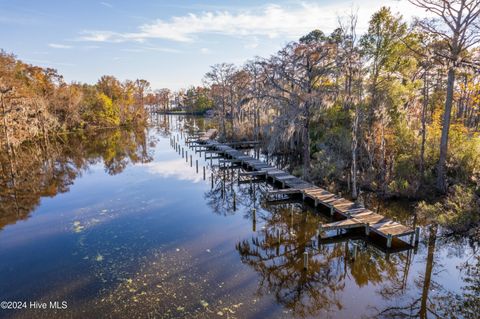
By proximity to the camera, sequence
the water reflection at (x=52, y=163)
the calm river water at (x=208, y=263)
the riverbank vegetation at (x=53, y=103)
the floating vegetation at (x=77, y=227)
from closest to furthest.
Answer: the calm river water at (x=208, y=263) → the floating vegetation at (x=77, y=227) → the water reflection at (x=52, y=163) → the riverbank vegetation at (x=53, y=103)

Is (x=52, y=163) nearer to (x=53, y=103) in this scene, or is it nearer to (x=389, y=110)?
(x=53, y=103)

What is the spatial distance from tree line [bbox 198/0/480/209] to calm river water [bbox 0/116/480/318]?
3629 millimetres

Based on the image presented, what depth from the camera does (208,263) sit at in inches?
446

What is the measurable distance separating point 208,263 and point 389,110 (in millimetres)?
16687

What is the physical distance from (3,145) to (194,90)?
235ft

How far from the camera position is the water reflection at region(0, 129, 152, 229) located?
1919cm

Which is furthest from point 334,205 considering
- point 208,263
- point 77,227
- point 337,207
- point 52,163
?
point 52,163

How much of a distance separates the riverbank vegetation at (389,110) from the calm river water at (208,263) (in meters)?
3.12

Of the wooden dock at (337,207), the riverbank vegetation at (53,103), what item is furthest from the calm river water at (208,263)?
the riverbank vegetation at (53,103)

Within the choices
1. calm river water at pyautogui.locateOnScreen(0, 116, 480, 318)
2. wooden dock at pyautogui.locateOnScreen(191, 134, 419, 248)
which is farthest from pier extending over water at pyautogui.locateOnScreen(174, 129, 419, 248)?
calm river water at pyautogui.locateOnScreen(0, 116, 480, 318)

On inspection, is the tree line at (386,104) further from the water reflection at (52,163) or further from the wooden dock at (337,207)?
the water reflection at (52,163)

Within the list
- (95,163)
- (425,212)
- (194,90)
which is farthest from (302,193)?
(194,90)

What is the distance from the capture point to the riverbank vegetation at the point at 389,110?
613 inches

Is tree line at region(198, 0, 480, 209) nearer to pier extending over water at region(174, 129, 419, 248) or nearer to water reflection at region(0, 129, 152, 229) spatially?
pier extending over water at region(174, 129, 419, 248)
